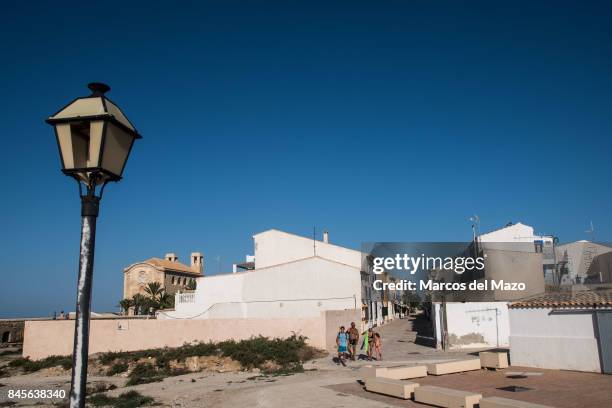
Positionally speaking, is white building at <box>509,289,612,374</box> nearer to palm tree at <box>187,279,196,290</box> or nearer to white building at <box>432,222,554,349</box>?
white building at <box>432,222,554,349</box>

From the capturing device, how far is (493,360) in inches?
661

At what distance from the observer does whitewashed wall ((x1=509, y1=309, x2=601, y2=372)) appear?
1592 cm

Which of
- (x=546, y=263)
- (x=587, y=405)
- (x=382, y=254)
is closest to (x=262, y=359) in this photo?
(x=587, y=405)

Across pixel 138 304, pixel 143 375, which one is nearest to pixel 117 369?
pixel 143 375

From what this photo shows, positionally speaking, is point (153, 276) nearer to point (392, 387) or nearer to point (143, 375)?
point (143, 375)

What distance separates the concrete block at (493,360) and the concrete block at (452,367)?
0.23 m

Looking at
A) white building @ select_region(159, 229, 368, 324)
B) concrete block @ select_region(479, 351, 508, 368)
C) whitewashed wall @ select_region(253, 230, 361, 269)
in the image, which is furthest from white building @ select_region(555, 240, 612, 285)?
concrete block @ select_region(479, 351, 508, 368)

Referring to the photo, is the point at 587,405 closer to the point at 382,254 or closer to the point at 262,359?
the point at 262,359

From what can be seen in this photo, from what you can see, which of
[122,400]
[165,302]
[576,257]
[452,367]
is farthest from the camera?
[165,302]

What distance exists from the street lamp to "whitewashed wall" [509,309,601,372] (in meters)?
16.8

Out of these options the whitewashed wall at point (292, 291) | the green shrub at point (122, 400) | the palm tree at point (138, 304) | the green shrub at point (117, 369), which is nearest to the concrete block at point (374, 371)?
the green shrub at point (122, 400)

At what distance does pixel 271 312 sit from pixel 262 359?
12871mm

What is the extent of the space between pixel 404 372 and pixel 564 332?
6.11 m

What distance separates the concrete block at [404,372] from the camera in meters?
14.5
